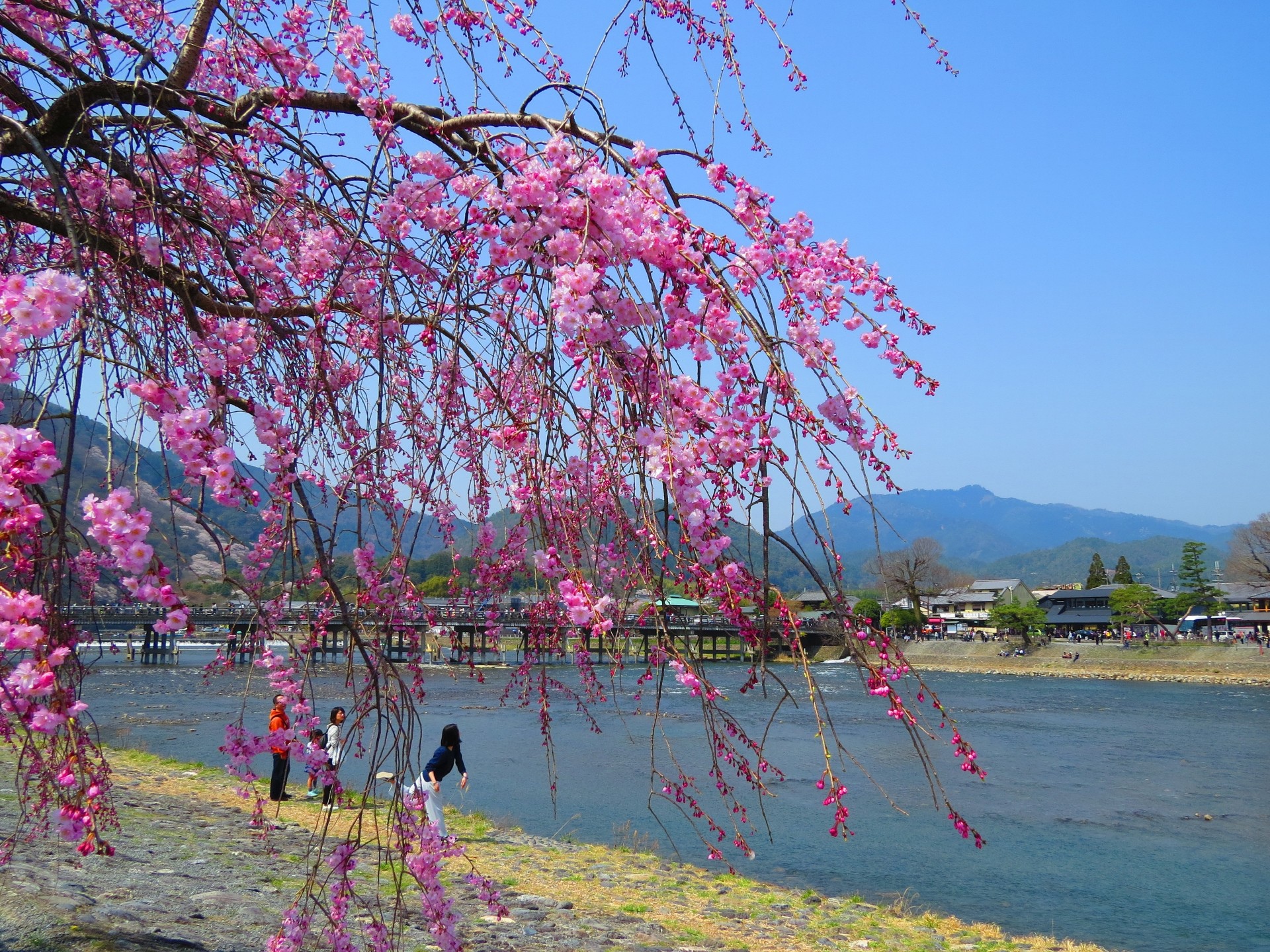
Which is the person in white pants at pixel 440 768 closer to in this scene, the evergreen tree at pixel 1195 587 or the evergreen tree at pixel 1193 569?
the evergreen tree at pixel 1195 587

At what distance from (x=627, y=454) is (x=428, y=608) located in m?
1.75

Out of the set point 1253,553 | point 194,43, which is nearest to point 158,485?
point 194,43

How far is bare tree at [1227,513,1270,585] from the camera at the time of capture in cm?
5194

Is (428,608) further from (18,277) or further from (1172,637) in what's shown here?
(1172,637)

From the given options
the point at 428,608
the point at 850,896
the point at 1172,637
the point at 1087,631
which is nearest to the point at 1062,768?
the point at 850,896

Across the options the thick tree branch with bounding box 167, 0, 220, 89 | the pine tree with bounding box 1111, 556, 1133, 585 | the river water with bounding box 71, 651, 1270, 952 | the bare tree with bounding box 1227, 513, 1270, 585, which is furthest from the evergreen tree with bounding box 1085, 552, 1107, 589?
the thick tree branch with bounding box 167, 0, 220, 89

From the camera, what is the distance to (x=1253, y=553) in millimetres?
52406

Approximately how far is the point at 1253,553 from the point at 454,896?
2297 inches

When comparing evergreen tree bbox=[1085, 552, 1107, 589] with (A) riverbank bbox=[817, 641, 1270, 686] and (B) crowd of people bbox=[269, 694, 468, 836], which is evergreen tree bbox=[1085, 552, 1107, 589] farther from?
(B) crowd of people bbox=[269, 694, 468, 836]

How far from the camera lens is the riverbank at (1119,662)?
3875 cm

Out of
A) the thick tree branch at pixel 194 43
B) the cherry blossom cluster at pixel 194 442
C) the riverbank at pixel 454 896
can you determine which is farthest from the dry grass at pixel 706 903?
the cherry blossom cluster at pixel 194 442

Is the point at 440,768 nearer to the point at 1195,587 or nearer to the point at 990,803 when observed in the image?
the point at 990,803

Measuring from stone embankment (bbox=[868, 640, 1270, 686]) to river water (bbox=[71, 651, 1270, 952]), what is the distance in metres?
14.5

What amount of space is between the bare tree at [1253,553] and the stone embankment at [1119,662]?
1035 centimetres
